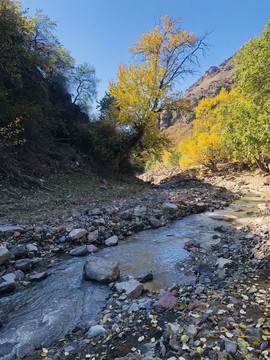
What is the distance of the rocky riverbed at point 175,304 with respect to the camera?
6.46ft

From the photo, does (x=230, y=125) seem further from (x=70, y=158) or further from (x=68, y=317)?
(x=68, y=317)

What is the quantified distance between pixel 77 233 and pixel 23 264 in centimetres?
151

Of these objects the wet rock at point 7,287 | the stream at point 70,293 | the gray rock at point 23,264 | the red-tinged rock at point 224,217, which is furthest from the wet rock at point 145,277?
the red-tinged rock at point 224,217

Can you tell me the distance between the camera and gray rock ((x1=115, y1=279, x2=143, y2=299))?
3.11 m

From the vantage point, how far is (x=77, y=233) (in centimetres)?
529

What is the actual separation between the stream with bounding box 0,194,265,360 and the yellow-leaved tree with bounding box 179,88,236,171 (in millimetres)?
16375

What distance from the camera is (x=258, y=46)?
33.1ft

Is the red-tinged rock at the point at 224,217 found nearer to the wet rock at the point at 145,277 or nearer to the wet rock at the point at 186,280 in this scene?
the wet rock at the point at 186,280

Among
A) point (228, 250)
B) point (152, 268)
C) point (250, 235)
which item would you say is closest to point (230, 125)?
point (250, 235)

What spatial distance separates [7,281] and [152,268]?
269 centimetres

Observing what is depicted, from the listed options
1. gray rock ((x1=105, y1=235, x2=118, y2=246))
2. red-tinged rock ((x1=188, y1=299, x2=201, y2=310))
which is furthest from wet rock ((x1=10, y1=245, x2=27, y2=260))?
red-tinged rock ((x1=188, y1=299, x2=201, y2=310))

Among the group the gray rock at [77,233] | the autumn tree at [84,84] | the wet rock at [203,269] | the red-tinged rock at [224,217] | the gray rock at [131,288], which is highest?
the autumn tree at [84,84]

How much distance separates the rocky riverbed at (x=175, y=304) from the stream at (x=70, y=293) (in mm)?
170

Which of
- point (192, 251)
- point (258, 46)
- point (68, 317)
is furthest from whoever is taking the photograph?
point (258, 46)
